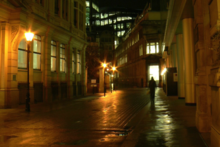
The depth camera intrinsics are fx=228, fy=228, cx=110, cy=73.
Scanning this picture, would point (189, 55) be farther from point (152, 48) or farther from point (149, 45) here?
point (149, 45)

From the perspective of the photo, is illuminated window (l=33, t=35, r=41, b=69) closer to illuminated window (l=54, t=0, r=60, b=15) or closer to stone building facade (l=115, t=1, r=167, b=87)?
illuminated window (l=54, t=0, r=60, b=15)

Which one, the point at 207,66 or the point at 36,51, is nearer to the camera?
the point at 207,66

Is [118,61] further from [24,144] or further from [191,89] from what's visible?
[24,144]

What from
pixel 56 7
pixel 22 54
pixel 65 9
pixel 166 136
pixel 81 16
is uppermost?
pixel 81 16

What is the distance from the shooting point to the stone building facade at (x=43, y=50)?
15539mm

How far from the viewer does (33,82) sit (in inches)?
733

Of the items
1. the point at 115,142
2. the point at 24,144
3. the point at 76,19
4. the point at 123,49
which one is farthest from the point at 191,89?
the point at 123,49

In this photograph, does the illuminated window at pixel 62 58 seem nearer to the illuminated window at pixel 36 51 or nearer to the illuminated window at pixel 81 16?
the illuminated window at pixel 36 51

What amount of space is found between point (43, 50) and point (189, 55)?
12151 millimetres

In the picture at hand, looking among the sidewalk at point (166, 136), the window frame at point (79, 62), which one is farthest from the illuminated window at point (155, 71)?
the sidewalk at point (166, 136)

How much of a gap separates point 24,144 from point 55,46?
17046 mm

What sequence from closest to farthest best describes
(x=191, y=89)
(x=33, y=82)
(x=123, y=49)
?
(x=191, y=89), (x=33, y=82), (x=123, y=49)

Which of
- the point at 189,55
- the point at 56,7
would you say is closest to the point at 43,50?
the point at 56,7

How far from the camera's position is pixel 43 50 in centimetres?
1998
